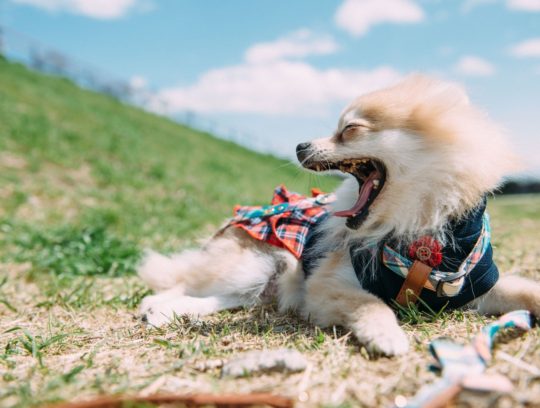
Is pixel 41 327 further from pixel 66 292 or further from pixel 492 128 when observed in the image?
pixel 492 128

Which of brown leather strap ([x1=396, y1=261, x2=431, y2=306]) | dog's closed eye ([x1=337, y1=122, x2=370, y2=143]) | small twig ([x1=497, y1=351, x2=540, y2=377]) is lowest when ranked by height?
small twig ([x1=497, y1=351, x2=540, y2=377])

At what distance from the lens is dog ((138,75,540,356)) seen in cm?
234

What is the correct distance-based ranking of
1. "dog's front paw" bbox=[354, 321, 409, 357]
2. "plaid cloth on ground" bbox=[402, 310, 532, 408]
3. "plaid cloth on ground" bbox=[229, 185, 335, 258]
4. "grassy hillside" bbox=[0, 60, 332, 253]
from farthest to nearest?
"grassy hillside" bbox=[0, 60, 332, 253]
"plaid cloth on ground" bbox=[229, 185, 335, 258]
"dog's front paw" bbox=[354, 321, 409, 357]
"plaid cloth on ground" bbox=[402, 310, 532, 408]

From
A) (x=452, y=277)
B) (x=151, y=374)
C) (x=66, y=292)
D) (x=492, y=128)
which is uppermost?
(x=492, y=128)

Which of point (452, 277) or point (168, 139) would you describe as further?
point (168, 139)

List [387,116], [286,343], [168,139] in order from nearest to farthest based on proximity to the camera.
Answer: [286,343] < [387,116] < [168,139]

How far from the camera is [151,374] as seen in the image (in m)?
1.82

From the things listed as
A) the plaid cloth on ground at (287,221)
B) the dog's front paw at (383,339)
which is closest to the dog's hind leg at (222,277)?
the plaid cloth on ground at (287,221)

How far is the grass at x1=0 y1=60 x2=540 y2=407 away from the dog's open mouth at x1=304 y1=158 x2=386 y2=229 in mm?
545

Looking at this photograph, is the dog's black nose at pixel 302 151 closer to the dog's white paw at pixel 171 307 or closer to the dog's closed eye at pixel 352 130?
the dog's closed eye at pixel 352 130

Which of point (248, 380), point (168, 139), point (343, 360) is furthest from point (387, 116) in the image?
point (168, 139)

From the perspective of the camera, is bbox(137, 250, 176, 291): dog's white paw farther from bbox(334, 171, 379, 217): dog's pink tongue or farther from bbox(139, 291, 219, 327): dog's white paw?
bbox(334, 171, 379, 217): dog's pink tongue

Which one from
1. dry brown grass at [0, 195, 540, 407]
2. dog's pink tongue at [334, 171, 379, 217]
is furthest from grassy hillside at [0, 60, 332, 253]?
dry brown grass at [0, 195, 540, 407]

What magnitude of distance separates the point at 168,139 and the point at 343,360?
1418 centimetres
